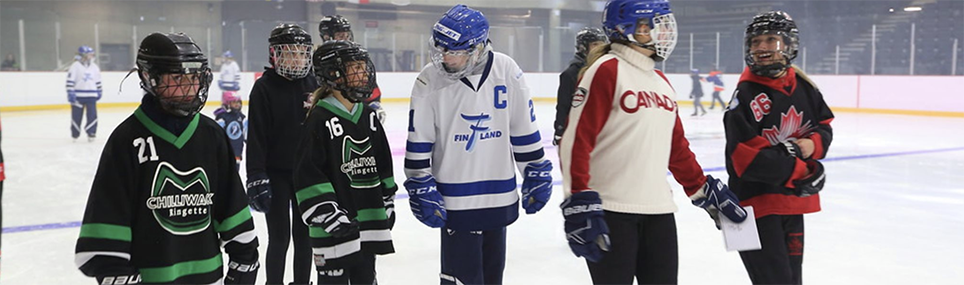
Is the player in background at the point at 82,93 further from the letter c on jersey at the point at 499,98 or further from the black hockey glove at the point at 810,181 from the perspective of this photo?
the black hockey glove at the point at 810,181

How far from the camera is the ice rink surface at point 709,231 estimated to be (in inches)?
153

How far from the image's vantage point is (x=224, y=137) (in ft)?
6.27

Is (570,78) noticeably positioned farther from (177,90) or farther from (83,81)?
(83,81)

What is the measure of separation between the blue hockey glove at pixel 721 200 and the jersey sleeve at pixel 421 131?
849 mm

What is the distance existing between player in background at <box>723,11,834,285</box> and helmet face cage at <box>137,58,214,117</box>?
1.56 meters

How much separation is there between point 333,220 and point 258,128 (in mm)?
884

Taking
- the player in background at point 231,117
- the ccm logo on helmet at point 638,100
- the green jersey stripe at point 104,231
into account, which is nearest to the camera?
the green jersey stripe at point 104,231

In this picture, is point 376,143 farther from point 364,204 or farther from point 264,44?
point 264,44

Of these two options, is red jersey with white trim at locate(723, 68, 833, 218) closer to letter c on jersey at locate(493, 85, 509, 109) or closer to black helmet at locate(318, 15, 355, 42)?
letter c on jersey at locate(493, 85, 509, 109)

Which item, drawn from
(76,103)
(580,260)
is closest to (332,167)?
(580,260)

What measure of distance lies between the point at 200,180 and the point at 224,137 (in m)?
0.13

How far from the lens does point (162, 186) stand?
177 cm

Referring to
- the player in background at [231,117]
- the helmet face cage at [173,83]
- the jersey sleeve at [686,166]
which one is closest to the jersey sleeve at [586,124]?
the jersey sleeve at [686,166]

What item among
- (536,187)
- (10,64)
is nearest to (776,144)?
(536,187)
